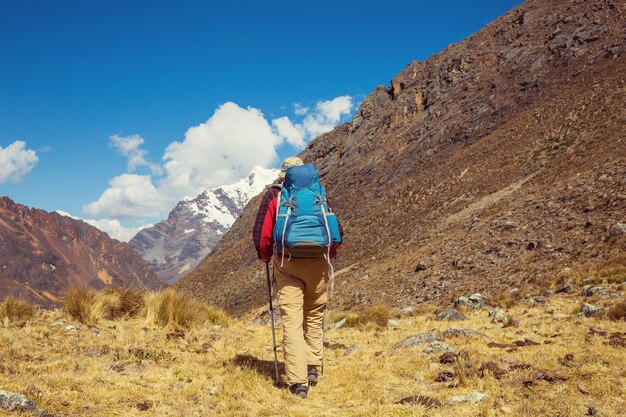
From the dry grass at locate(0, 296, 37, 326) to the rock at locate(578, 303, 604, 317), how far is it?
1104 cm

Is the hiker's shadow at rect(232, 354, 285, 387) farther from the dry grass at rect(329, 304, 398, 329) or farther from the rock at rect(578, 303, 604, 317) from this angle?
the rock at rect(578, 303, 604, 317)

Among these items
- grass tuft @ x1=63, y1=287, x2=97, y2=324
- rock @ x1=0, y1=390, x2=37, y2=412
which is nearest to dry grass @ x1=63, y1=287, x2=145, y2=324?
grass tuft @ x1=63, y1=287, x2=97, y2=324

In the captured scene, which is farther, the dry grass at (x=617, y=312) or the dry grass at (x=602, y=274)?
the dry grass at (x=602, y=274)

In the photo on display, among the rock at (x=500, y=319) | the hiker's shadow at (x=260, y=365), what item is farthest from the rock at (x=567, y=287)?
the hiker's shadow at (x=260, y=365)

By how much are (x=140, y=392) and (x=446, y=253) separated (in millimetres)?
19556

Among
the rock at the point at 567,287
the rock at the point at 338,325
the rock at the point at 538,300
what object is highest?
the rock at the point at 567,287

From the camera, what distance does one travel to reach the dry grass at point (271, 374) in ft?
14.7

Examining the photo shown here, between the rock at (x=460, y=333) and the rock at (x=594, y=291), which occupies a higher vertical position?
the rock at (x=594, y=291)

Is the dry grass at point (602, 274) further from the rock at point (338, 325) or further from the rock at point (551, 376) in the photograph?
the rock at point (551, 376)

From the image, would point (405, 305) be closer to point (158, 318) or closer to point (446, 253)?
point (446, 253)

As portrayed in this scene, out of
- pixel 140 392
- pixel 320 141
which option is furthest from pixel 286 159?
pixel 320 141

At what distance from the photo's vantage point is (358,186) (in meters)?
55.0

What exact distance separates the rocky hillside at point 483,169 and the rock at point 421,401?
11.4 metres

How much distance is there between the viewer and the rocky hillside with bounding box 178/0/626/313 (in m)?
18.7
